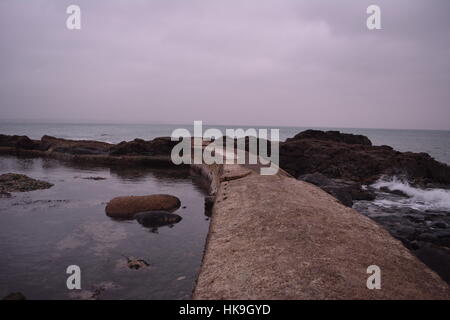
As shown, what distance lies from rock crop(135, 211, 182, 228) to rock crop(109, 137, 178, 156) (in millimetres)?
17934

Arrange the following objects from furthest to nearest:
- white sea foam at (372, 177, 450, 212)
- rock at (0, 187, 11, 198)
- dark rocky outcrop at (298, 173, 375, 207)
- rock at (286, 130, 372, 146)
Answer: rock at (286, 130, 372, 146), white sea foam at (372, 177, 450, 212), dark rocky outcrop at (298, 173, 375, 207), rock at (0, 187, 11, 198)

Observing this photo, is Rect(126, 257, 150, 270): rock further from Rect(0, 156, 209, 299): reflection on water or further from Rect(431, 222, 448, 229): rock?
Rect(431, 222, 448, 229): rock

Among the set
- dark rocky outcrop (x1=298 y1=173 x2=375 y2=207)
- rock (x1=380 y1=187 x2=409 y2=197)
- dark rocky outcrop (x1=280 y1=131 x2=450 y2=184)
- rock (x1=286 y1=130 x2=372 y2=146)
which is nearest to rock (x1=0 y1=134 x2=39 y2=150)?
dark rocky outcrop (x1=280 y1=131 x2=450 y2=184)

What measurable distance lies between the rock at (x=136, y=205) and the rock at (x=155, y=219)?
0.63 meters

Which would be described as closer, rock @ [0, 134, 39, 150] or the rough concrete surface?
the rough concrete surface

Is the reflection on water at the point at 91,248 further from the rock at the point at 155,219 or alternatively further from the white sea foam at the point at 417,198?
the white sea foam at the point at 417,198

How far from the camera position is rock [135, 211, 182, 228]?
9.71m

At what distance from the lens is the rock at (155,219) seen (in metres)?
9.71

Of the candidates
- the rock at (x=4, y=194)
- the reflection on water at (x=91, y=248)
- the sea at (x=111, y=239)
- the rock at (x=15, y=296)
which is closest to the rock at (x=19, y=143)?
the sea at (x=111, y=239)

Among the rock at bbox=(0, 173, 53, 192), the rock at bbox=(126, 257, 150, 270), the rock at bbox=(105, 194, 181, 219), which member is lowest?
the rock at bbox=(126, 257, 150, 270)

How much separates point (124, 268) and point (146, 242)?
1.53m
